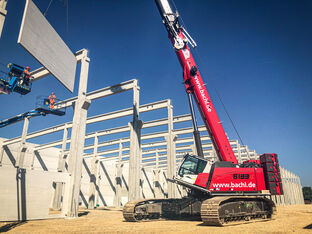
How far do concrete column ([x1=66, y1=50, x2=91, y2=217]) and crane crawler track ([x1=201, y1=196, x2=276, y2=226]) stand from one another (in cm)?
824

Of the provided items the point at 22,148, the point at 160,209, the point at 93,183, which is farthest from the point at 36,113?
the point at 160,209

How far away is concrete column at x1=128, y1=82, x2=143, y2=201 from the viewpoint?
1703 centimetres

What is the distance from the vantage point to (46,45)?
1152 centimetres

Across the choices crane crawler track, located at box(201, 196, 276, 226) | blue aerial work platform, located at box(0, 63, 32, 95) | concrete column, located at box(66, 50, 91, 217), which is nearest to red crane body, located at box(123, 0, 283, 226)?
crane crawler track, located at box(201, 196, 276, 226)

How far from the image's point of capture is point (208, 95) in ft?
36.9

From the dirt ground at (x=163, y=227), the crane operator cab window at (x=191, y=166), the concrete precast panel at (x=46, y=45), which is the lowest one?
the dirt ground at (x=163, y=227)

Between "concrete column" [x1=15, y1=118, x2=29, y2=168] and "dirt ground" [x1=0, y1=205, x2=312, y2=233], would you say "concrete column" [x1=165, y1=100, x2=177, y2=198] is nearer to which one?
"dirt ground" [x1=0, y1=205, x2=312, y2=233]

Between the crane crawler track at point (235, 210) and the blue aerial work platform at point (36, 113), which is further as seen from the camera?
the blue aerial work platform at point (36, 113)

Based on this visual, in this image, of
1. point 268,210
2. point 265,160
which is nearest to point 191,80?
point 265,160

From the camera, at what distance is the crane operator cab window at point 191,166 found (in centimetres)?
990

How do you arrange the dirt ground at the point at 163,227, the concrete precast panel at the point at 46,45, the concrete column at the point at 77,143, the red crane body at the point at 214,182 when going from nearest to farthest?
the dirt ground at the point at 163,227, the red crane body at the point at 214,182, the concrete precast panel at the point at 46,45, the concrete column at the point at 77,143

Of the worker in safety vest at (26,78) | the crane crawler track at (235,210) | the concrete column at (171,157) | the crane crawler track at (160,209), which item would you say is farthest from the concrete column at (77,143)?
the concrete column at (171,157)

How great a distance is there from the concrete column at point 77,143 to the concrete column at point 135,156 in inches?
171

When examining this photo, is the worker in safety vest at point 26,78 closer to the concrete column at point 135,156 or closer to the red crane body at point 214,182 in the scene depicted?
the concrete column at point 135,156
